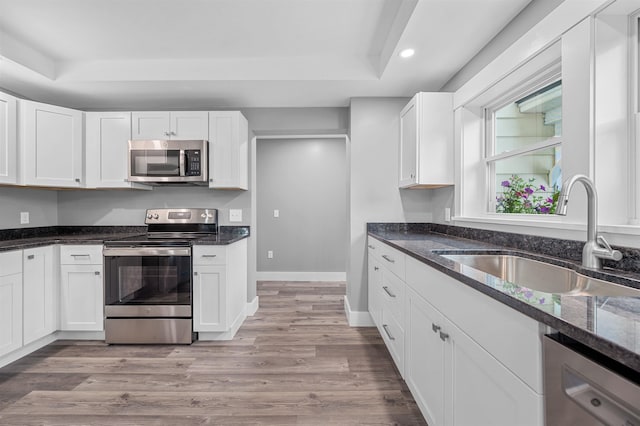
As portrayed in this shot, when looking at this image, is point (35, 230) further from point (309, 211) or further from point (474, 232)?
point (474, 232)

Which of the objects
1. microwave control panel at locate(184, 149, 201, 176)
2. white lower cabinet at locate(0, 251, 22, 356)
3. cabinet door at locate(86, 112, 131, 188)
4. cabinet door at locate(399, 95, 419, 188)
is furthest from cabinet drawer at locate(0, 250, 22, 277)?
cabinet door at locate(399, 95, 419, 188)

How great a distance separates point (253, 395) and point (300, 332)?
95 cm

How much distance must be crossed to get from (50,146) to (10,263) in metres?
1.09

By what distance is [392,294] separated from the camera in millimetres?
2076

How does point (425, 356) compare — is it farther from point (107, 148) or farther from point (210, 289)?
point (107, 148)

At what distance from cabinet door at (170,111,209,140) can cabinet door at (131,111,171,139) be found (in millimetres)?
58

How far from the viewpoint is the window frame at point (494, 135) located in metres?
1.71

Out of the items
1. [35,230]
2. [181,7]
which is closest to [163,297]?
Answer: [35,230]

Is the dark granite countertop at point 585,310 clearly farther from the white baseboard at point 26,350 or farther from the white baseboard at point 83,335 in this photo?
the white baseboard at point 26,350

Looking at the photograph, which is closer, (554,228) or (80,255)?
(554,228)

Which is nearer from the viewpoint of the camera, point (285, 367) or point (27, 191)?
point (285, 367)

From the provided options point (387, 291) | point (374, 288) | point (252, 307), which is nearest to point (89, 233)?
point (252, 307)

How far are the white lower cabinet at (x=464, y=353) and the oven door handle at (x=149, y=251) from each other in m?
1.76

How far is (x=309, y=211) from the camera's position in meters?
4.83
